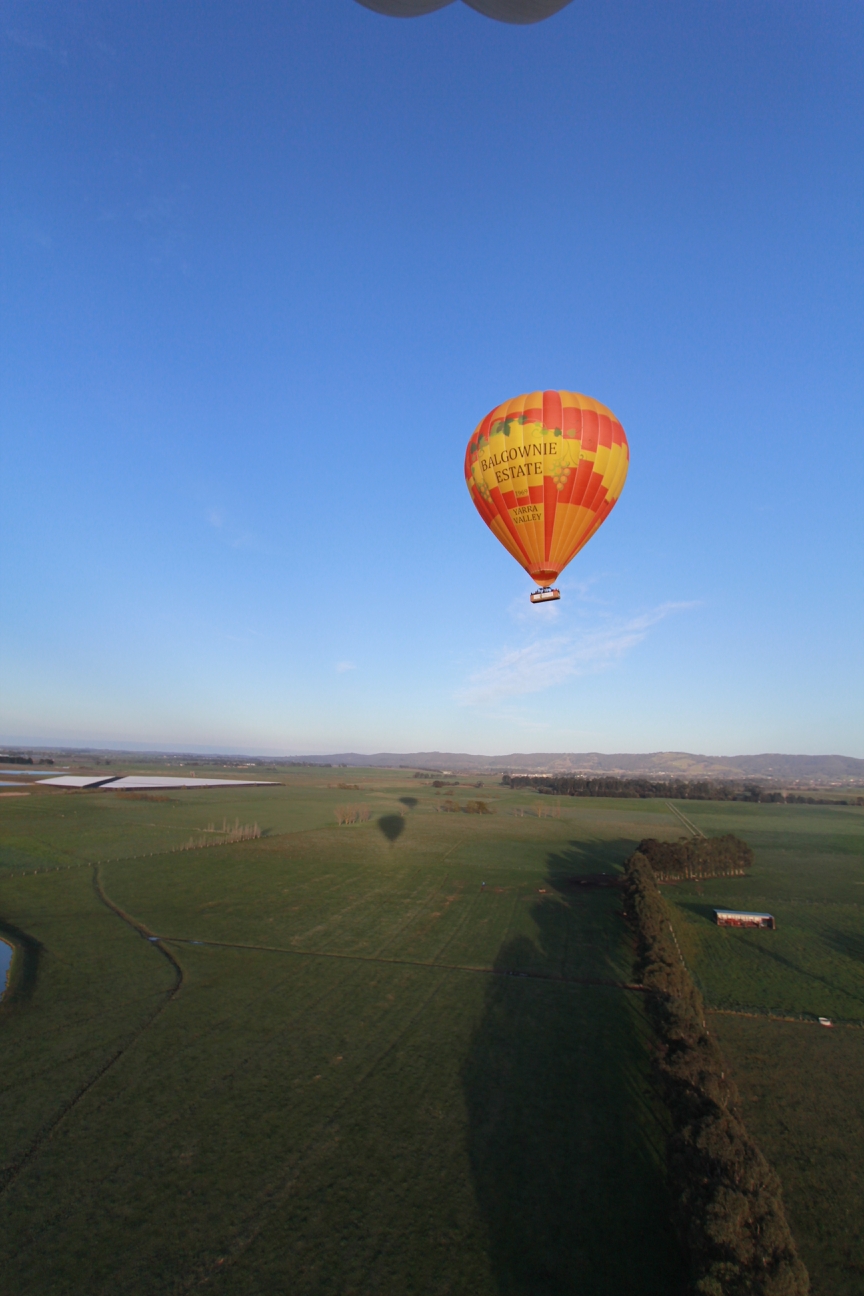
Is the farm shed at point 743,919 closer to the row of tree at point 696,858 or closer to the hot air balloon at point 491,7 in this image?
the row of tree at point 696,858

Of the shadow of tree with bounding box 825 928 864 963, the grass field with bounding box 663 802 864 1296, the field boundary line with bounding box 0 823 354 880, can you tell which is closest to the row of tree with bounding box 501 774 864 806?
the grass field with bounding box 663 802 864 1296

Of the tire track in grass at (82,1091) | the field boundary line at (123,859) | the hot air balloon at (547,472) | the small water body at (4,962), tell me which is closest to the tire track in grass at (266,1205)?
the tire track in grass at (82,1091)

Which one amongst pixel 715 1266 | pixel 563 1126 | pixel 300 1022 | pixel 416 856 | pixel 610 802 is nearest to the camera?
pixel 715 1266

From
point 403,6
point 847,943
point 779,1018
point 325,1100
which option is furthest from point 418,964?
point 403,6

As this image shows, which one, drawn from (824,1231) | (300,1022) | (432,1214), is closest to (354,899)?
(300,1022)

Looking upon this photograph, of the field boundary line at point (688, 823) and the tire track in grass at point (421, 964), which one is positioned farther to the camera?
the field boundary line at point (688, 823)

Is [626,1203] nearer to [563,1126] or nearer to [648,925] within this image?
[563,1126]

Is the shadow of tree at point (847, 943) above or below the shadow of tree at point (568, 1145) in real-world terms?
below
